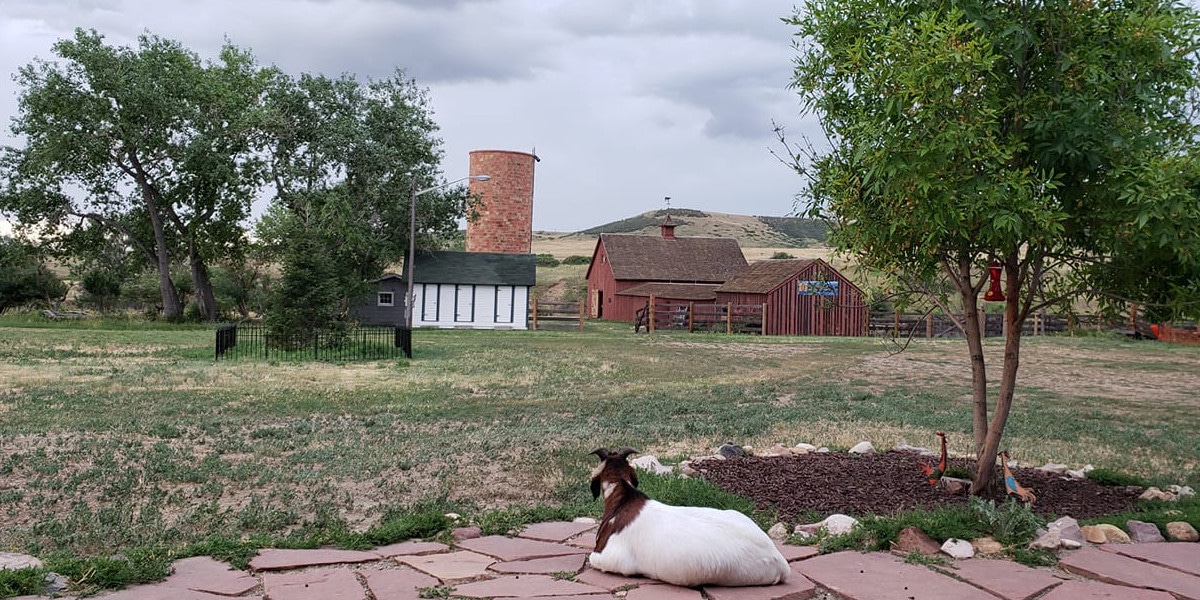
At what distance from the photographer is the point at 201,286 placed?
137 ft

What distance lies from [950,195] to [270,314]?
19.1 m

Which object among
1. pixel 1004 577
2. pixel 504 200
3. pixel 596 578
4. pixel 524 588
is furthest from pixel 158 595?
pixel 504 200

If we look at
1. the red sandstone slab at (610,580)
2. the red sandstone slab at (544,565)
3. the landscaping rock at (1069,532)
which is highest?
the landscaping rock at (1069,532)

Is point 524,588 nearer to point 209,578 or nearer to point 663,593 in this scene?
point 663,593

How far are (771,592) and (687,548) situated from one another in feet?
1.50

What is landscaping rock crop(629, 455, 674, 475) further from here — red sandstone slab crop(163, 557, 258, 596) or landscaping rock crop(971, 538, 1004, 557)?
red sandstone slab crop(163, 557, 258, 596)

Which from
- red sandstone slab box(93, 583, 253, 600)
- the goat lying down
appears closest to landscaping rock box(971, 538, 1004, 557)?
the goat lying down

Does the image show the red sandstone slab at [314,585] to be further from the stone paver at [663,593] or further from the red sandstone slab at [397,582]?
the stone paver at [663,593]

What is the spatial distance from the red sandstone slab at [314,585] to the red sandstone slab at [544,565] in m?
0.77

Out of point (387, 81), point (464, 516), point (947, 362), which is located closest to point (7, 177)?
point (387, 81)

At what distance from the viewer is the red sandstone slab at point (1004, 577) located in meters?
4.50

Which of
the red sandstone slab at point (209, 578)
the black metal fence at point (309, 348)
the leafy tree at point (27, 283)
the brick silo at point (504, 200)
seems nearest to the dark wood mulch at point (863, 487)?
the red sandstone slab at point (209, 578)

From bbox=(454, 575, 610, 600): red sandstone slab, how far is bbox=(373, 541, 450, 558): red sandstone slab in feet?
2.47

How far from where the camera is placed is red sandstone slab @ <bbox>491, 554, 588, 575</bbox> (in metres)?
4.82
